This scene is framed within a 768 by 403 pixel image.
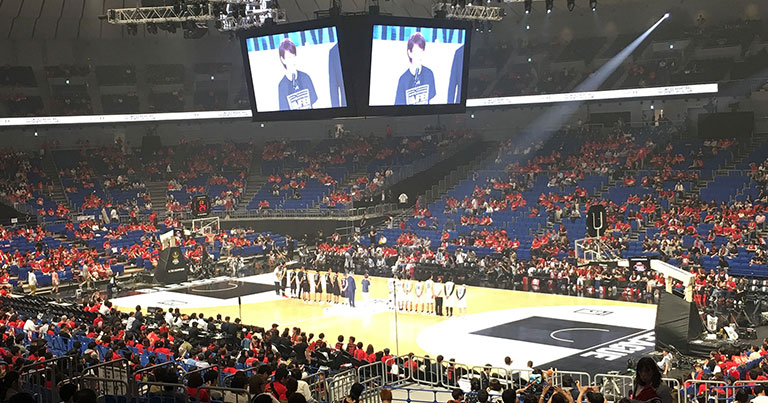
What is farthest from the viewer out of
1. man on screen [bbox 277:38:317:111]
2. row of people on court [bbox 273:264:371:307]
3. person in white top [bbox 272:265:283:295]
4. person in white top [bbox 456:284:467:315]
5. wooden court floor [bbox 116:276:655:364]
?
person in white top [bbox 272:265:283:295]

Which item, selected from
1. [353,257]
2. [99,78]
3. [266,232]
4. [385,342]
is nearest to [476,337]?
[385,342]

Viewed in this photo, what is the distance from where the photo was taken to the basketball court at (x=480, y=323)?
20625 millimetres

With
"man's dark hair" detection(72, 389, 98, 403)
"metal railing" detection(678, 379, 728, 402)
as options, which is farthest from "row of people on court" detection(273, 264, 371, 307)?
"man's dark hair" detection(72, 389, 98, 403)

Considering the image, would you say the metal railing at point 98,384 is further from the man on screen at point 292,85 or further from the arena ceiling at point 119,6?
the arena ceiling at point 119,6

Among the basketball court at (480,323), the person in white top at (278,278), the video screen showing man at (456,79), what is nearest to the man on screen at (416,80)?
the video screen showing man at (456,79)

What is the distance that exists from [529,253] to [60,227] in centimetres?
2053

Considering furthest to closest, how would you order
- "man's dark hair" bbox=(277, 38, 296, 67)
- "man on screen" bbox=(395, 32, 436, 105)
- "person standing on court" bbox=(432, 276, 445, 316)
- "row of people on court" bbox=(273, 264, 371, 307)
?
"row of people on court" bbox=(273, 264, 371, 307) < "person standing on court" bbox=(432, 276, 445, 316) < "man's dark hair" bbox=(277, 38, 296, 67) < "man on screen" bbox=(395, 32, 436, 105)

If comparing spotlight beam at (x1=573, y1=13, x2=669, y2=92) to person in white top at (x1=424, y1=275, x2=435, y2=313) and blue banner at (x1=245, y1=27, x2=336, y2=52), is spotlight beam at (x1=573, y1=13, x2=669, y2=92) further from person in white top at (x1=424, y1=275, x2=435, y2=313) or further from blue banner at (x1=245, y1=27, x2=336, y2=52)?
blue banner at (x1=245, y1=27, x2=336, y2=52)

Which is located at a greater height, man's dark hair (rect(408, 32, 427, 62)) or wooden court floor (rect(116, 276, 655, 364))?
man's dark hair (rect(408, 32, 427, 62))

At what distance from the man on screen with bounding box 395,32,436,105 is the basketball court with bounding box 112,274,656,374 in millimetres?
5522

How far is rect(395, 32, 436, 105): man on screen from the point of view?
19969 mm

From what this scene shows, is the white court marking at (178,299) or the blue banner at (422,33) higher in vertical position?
the blue banner at (422,33)

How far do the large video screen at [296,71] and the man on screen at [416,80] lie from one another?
1493 mm

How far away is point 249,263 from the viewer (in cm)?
3612
